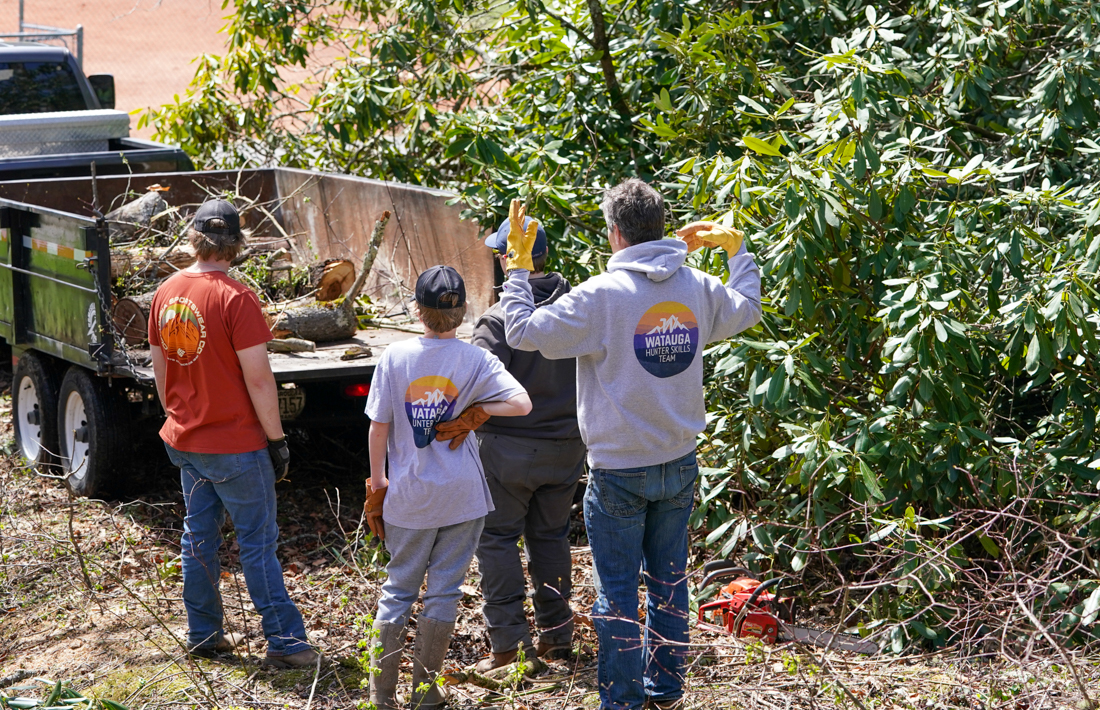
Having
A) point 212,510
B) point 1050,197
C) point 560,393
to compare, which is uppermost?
point 1050,197

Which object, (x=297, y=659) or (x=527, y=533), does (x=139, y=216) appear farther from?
(x=527, y=533)

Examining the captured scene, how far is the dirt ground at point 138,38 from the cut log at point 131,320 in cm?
1822

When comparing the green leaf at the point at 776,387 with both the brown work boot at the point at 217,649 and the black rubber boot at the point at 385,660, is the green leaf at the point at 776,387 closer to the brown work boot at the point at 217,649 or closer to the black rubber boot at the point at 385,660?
the black rubber boot at the point at 385,660

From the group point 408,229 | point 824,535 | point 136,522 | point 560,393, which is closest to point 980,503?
point 824,535

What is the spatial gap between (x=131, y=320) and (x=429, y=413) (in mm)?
Result: 2640

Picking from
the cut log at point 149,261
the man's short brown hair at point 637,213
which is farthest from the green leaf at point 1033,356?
the cut log at point 149,261

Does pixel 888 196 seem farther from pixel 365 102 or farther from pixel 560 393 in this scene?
pixel 365 102

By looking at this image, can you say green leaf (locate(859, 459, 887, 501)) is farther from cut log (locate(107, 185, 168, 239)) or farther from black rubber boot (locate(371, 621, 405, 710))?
cut log (locate(107, 185, 168, 239))

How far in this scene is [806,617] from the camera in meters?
4.79

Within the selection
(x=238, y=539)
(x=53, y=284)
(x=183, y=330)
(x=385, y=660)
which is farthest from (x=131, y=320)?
(x=385, y=660)

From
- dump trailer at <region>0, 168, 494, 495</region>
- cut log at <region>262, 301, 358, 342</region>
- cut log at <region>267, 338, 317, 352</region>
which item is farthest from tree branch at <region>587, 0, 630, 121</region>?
cut log at <region>267, 338, 317, 352</region>

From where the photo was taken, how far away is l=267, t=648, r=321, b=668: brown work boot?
423 centimetres

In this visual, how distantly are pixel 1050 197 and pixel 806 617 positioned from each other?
1.94 meters

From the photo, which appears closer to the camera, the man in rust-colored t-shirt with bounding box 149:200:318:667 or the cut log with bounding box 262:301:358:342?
the man in rust-colored t-shirt with bounding box 149:200:318:667
